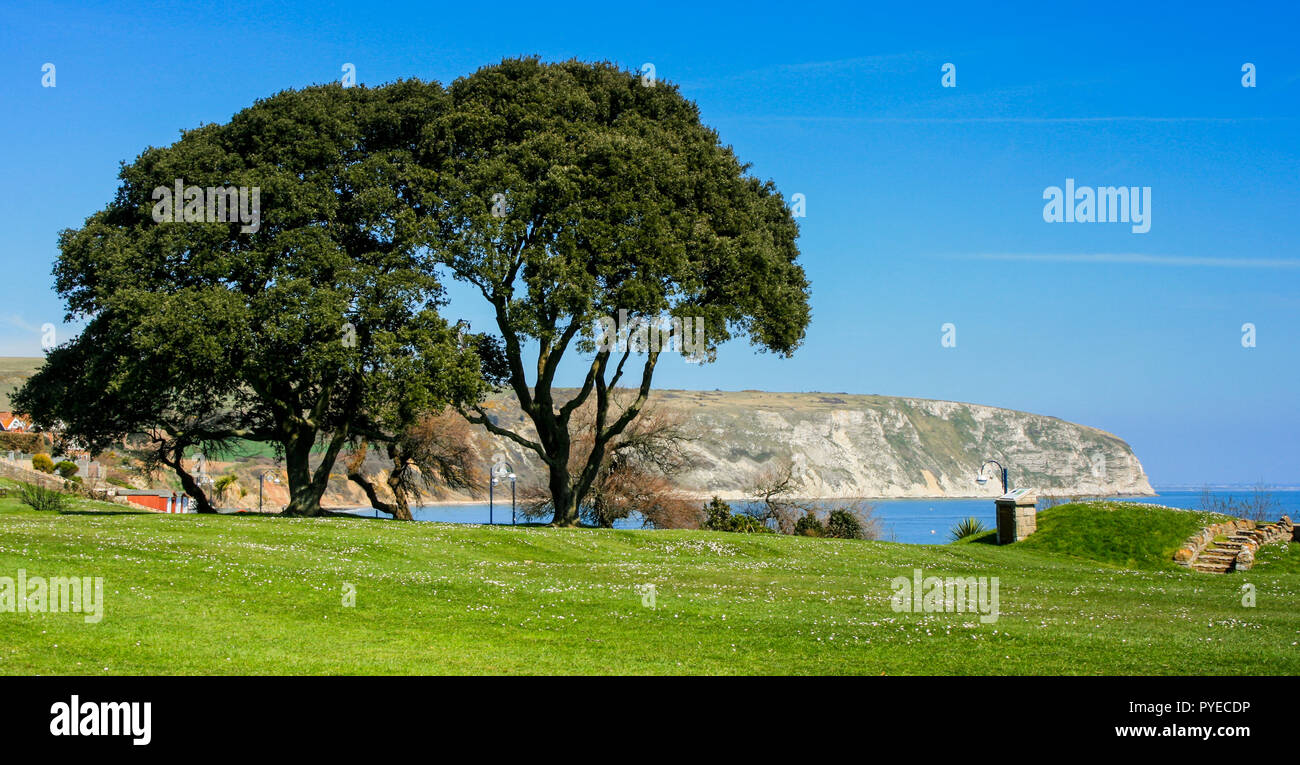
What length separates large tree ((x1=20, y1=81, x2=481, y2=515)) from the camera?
3438 cm

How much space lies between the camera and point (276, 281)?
35.1 meters

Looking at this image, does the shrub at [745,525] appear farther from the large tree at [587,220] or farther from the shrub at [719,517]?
the large tree at [587,220]

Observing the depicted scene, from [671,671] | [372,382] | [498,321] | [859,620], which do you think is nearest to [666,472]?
[498,321]

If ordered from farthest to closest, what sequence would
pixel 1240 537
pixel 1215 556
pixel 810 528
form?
pixel 810 528 → pixel 1240 537 → pixel 1215 556

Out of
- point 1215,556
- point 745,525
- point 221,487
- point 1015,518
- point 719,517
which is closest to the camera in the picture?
point 1215,556

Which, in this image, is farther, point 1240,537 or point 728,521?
point 728,521

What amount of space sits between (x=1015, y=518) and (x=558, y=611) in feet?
86.9

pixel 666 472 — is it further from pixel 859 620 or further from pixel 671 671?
pixel 671 671

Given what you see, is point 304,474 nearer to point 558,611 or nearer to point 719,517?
point 719,517

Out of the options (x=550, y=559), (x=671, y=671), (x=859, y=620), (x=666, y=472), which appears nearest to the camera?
(x=671, y=671)

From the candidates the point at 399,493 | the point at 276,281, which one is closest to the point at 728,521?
the point at 399,493

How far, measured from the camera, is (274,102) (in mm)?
39438

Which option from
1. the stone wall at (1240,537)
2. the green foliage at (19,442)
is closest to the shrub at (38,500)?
the green foliage at (19,442)

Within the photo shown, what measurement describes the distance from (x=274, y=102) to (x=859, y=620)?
3215 centimetres
